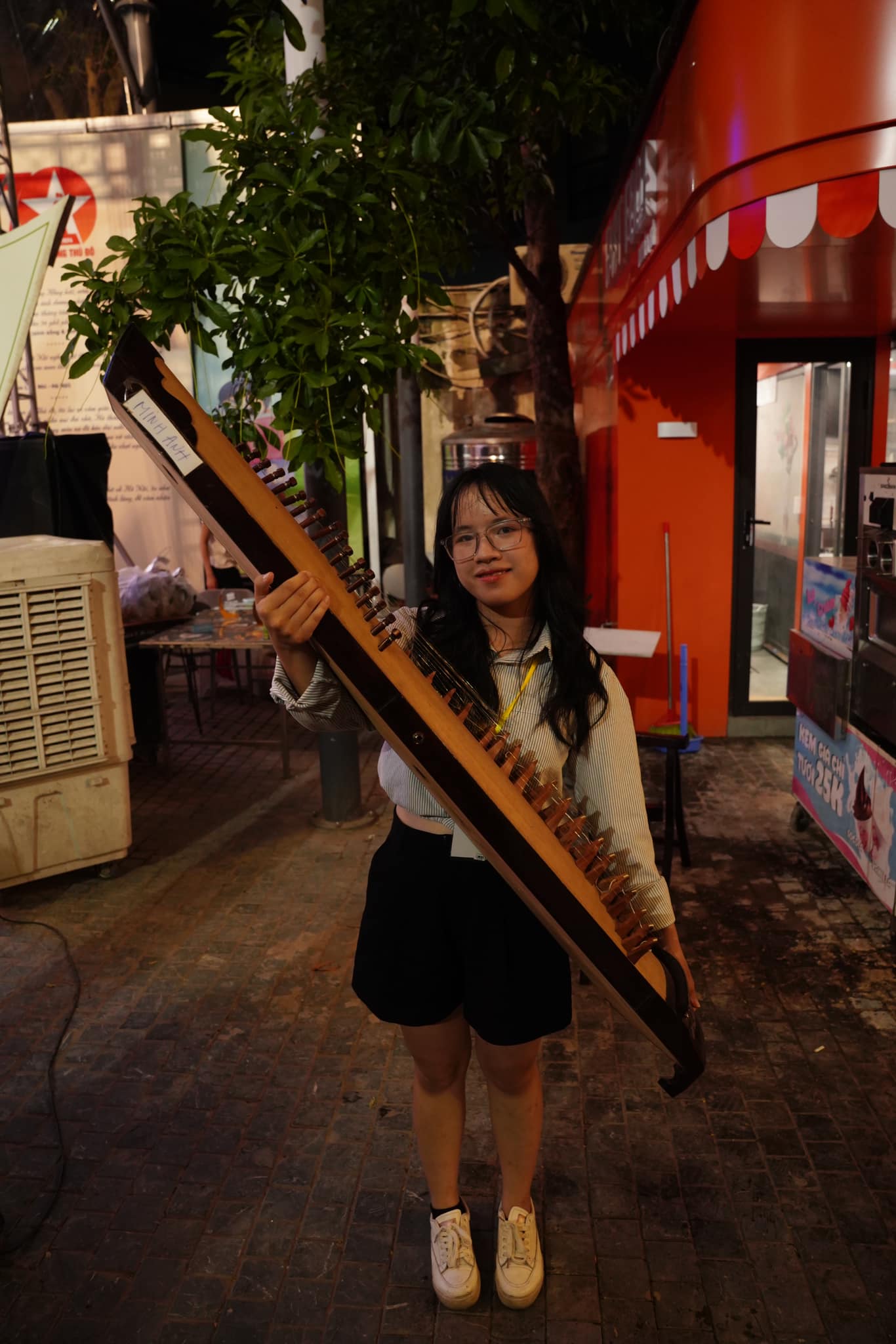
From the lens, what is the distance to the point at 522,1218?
2424 mm

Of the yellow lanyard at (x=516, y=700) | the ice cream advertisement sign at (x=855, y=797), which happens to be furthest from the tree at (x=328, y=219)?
the ice cream advertisement sign at (x=855, y=797)

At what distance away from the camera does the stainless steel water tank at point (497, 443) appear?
10.1m

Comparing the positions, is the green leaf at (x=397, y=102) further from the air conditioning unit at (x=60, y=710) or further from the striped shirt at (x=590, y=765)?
the striped shirt at (x=590, y=765)

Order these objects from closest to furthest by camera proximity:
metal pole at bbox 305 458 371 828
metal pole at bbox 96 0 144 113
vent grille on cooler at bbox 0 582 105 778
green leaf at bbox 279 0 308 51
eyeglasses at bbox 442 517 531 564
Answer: eyeglasses at bbox 442 517 531 564 → green leaf at bbox 279 0 308 51 → vent grille on cooler at bbox 0 582 105 778 → metal pole at bbox 305 458 371 828 → metal pole at bbox 96 0 144 113

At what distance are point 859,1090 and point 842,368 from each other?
226 inches

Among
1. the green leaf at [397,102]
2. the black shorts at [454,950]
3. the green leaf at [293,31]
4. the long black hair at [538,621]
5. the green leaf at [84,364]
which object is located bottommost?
the black shorts at [454,950]

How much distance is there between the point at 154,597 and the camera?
6875 millimetres

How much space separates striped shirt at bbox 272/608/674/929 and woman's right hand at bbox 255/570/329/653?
37 centimetres

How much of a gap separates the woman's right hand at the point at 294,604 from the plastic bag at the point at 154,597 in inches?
210

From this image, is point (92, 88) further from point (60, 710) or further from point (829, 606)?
point (829, 606)

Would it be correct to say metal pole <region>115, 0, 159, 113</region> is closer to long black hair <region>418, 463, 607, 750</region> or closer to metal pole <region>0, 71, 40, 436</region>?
metal pole <region>0, 71, 40, 436</region>

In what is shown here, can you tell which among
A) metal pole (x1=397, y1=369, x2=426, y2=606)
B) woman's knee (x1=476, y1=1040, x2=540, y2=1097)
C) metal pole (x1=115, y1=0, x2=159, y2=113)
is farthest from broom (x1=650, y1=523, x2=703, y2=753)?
metal pole (x1=115, y1=0, x2=159, y2=113)

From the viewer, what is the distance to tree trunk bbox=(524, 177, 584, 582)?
7.68 m

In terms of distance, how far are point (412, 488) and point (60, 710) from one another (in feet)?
13.0
